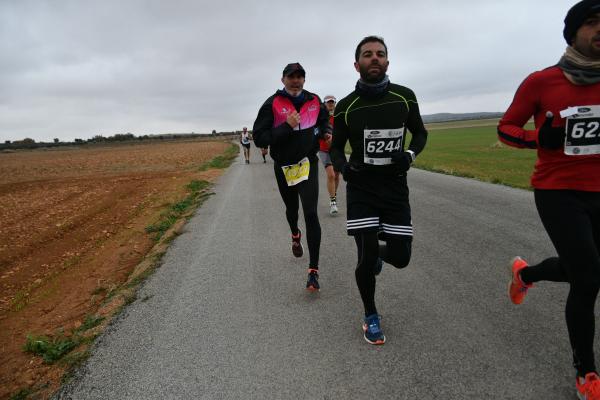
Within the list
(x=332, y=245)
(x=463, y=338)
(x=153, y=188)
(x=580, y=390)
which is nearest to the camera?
(x=580, y=390)

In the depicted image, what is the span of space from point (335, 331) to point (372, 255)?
0.72 meters

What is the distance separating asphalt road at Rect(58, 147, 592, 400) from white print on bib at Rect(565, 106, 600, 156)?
137 cm

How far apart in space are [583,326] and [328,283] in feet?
7.32

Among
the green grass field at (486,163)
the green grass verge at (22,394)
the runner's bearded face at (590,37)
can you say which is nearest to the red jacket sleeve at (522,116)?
the runner's bearded face at (590,37)

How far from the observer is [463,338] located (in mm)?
2654

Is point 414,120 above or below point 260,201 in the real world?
above

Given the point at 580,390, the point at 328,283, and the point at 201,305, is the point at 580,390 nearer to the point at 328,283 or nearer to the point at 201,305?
the point at 328,283

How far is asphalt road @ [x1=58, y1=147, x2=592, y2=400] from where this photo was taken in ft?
7.45

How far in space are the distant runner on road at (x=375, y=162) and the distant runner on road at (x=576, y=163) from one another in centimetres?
82

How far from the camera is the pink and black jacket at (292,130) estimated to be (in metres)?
3.67

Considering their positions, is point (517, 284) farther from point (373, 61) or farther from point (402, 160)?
point (373, 61)

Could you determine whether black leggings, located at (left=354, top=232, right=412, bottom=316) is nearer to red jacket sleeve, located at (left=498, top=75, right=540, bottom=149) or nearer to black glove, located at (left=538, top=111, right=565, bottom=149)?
red jacket sleeve, located at (left=498, top=75, right=540, bottom=149)

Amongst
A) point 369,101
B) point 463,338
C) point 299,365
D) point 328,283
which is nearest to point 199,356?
point 299,365

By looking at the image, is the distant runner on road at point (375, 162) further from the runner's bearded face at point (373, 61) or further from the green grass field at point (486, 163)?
the green grass field at point (486, 163)
